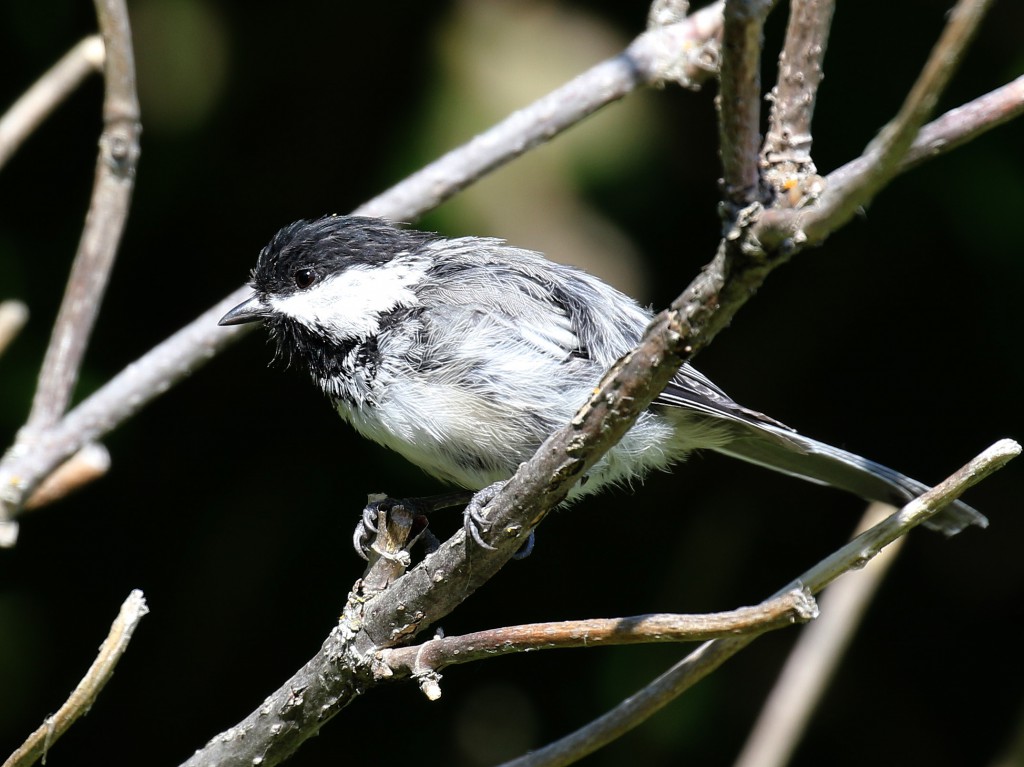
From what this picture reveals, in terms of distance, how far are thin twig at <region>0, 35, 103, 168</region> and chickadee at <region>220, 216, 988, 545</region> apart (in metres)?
0.55

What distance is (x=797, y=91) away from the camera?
982mm

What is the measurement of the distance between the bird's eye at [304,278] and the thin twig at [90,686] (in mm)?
1043

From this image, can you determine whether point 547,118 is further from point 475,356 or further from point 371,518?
point 371,518

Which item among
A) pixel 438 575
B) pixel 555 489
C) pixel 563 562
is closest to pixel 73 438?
pixel 438 575

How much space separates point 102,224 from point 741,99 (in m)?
1.58

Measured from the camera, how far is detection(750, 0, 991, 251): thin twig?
31.6 inches

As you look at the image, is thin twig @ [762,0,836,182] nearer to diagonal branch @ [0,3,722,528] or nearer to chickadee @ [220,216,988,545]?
chickadee @ [220,216,988,545]

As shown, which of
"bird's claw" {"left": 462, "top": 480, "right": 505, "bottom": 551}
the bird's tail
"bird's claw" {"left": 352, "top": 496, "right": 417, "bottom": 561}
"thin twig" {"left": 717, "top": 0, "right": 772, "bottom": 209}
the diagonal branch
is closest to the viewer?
"thin twig" {"left": 717, "top": 0, "right": 772, "bottom": 209}

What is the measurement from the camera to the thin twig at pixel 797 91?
37.5 inches

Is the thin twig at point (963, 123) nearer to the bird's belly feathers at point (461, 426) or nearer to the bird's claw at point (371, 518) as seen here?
the bird's belly feathers at point (461, 426)

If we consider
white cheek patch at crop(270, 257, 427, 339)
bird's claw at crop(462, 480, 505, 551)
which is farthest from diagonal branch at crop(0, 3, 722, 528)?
bird's claw at crop(462, 480, 505, 551)

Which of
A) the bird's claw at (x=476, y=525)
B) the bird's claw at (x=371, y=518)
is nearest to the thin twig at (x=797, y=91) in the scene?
the bird's claw at (x=476, y=525)

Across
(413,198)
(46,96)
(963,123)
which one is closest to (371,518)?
(413,198)

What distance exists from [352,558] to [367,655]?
4.68 ft
